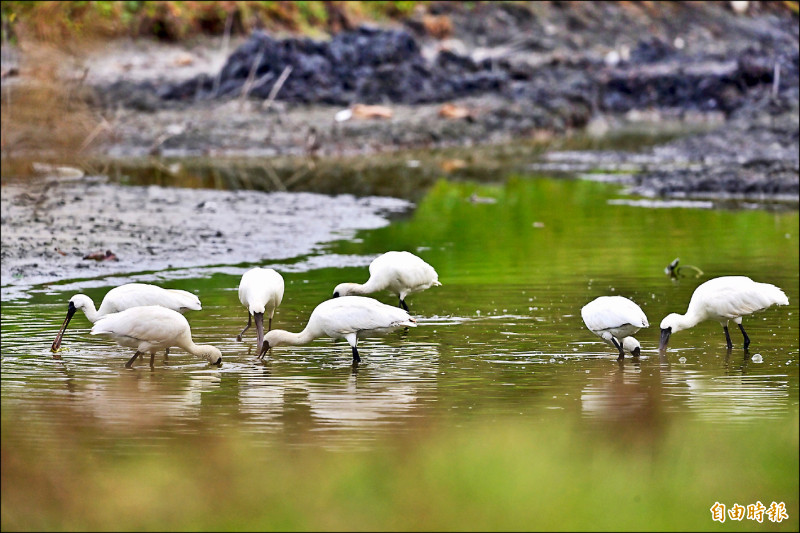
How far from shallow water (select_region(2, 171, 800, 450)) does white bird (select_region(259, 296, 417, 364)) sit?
0.86 ft

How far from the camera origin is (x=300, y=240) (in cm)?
1873

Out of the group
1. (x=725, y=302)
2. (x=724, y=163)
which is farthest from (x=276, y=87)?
(x=725, y=302)

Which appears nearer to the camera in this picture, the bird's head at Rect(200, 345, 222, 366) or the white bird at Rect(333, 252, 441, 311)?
the bird's head at Rect(200, 345, 222, 366)

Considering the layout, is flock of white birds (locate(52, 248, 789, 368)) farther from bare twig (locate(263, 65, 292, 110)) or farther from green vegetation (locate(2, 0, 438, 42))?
bare twig (locate(263, 65, 292, 110))

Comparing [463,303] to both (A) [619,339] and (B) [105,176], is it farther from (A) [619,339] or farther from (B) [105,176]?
(B) [105,176]

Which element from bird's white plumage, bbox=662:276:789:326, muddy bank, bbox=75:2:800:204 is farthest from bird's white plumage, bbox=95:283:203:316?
muddy bank, bbox=75:2:800:204

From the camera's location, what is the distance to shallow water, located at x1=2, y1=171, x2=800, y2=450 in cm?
877

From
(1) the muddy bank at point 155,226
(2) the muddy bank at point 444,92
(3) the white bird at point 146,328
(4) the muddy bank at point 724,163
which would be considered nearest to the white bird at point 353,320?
(3) the white bird at point 146,328

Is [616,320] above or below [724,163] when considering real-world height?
below

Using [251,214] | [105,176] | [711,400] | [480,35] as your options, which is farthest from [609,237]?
[480,35]

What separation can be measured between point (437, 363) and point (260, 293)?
5.60ft

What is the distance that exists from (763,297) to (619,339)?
1.27 metres

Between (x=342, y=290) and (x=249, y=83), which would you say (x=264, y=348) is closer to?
(x=342, y=290)

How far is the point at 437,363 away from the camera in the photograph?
34.4ft
